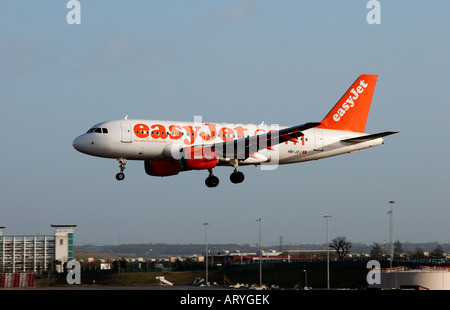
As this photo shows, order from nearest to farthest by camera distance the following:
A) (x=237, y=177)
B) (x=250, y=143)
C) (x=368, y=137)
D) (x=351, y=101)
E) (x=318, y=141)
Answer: (x=250, y=143)
(x=237, y=177)
(x=368, y=137)
(x=318, y=141)
(x=351, y=101)

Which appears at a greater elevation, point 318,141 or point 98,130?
point 318,141

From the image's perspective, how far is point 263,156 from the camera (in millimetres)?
77250

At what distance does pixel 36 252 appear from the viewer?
18450cm

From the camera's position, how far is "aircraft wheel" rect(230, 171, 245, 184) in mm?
78044

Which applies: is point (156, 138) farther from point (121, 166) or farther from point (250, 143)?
point (250, 143)

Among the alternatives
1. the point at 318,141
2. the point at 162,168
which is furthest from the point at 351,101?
the point at 162,168

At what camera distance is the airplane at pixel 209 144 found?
233ft

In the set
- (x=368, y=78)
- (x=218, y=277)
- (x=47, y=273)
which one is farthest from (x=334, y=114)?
(x=47, y=273)

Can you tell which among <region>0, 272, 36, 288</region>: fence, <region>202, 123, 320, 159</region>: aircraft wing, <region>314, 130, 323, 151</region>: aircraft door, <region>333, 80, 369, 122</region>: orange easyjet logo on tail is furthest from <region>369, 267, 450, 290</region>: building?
<region>0, 272, 36, 288</region>: fence

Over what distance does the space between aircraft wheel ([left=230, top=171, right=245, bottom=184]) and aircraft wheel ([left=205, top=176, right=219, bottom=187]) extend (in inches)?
86.6

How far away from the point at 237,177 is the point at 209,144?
253 inches

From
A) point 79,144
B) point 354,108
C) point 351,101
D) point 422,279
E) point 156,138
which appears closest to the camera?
point 79,144

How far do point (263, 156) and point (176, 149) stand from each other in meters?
10.1
